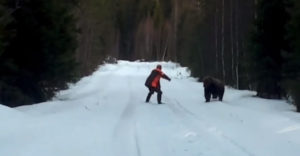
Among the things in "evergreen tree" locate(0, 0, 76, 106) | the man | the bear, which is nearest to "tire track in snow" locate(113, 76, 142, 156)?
the man

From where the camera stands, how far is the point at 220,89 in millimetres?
25156

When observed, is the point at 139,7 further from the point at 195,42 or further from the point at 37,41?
the point at 37,41

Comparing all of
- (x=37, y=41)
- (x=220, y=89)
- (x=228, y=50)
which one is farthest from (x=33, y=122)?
(x=228, y=50)

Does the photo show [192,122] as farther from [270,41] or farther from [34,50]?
[270,41]

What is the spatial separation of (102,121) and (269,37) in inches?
472

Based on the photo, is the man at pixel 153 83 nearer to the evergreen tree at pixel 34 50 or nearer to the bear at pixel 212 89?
the bear at pixel 212 89

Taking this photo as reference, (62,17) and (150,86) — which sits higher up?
(62,17)

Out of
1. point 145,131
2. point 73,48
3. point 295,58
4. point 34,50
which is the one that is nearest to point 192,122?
point 145,131

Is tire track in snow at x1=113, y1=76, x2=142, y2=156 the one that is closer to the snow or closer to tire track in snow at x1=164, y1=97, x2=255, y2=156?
the snow

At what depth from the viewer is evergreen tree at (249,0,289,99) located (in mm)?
26625

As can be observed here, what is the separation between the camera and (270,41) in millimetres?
26844

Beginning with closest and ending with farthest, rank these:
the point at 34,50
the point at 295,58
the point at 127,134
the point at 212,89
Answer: the point at 127,134
the point at 295,58
the point at 34,50
the point at 212,89

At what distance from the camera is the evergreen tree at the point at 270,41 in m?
26.6

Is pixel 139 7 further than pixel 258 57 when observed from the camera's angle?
Yes
